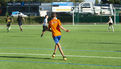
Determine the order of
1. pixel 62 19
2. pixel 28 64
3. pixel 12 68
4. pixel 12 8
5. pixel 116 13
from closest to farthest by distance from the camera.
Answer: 1. pixel 12 68
2. pixel 28 64
3. pixel 116 13
4. pixel 62 19
5. pixel 12 8

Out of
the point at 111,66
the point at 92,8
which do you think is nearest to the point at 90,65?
the point at 111,66

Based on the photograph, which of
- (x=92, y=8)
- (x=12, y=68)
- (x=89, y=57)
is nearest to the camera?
(x=12, y=68)

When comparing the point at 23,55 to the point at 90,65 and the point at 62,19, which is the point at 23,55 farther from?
the point at 62,19

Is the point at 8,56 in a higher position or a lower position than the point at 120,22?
higher

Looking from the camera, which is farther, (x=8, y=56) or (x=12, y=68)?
(x=8, y=56)

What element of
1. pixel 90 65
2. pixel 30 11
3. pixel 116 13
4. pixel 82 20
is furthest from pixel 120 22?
pixel 90 65

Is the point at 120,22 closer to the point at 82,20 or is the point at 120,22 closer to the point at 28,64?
the point at 82,20

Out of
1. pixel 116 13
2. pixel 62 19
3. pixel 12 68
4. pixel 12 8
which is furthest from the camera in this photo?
pixel 12 8

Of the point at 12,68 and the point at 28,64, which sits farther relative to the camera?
the point at 28,64

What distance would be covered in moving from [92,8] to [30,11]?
31.6 m

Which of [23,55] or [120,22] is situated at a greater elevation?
[23,55]

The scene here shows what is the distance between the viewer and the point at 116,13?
59312 millimetres

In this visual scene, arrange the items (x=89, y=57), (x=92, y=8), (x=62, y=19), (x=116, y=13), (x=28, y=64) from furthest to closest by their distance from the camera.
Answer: (x=92, y=8)
(x=62, y=19)
(x=116, y=13)
(x=89, y=57)
(x=28, y=64)

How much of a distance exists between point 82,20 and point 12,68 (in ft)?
170
